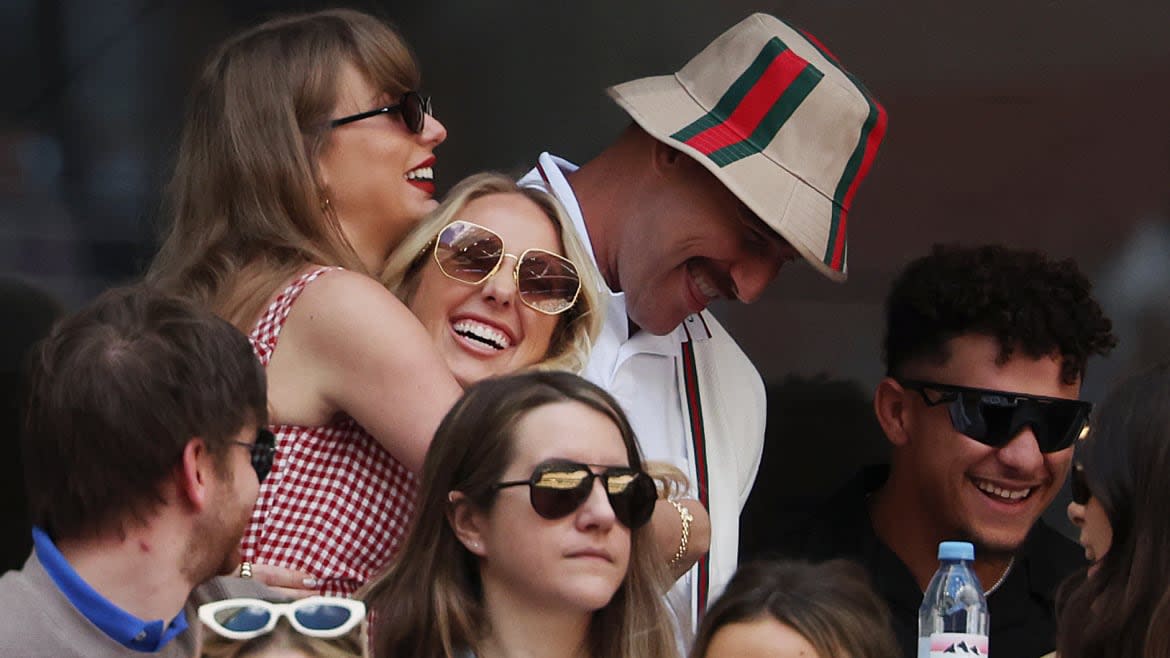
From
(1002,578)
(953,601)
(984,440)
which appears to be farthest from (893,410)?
(953,601)

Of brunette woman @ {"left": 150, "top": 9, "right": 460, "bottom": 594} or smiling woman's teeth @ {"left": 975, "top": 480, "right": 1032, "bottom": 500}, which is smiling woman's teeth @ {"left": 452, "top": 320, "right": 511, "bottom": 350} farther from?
smiling woman's teeth @ {"left": 975, "top": 480, "right": 1032, "bottom": 500}

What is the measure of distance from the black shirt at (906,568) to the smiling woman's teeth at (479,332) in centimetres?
116

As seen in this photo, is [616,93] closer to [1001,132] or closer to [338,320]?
[338,320]

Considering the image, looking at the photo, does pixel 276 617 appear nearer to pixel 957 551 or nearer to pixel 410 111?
pixel 957 551

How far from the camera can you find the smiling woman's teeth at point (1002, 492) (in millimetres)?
4090

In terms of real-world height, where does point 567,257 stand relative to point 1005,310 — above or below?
above

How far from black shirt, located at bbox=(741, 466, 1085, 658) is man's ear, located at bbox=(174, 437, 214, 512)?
189cm

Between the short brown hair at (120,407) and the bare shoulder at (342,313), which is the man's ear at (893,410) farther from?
the short brown hair at (120,407)

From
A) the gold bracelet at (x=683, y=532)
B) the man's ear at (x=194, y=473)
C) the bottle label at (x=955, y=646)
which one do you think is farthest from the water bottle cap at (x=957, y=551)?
the man's ear at (x=194, y=473)

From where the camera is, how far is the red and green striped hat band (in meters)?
3.56

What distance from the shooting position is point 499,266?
331 centimetres

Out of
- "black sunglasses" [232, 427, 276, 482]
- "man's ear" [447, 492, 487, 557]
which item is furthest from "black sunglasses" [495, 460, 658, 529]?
"black sunglasses" [232, 427, 276, 482]

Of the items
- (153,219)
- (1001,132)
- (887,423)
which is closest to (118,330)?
(153,219)

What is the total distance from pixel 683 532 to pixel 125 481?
1.12 m
